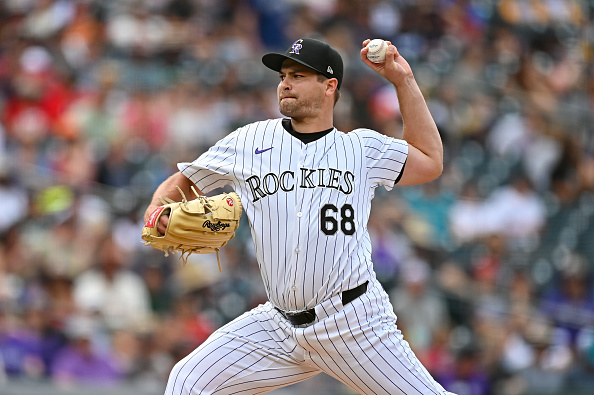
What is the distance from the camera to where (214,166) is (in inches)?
151

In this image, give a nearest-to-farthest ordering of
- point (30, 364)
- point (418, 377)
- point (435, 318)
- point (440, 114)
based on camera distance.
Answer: point (418, 377)
point (30, 364)
point (435, 318)
point (440, 114)

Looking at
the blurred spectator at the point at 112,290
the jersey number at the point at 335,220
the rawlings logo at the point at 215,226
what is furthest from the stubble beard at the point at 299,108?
the blurred spectator at the point at 112,290

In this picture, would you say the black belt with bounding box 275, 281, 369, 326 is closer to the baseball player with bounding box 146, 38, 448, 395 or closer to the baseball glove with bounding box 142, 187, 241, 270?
the baseball player with bounding box 146, 38, 448, 395

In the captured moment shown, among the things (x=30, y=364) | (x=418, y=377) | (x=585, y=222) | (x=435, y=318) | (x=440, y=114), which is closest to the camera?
(x=418, y=377)

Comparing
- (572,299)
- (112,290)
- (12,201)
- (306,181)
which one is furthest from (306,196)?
(12,201)

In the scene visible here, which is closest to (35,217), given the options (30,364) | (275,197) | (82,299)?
(82,299)

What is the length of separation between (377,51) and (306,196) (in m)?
0.73

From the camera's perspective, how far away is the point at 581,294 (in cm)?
798

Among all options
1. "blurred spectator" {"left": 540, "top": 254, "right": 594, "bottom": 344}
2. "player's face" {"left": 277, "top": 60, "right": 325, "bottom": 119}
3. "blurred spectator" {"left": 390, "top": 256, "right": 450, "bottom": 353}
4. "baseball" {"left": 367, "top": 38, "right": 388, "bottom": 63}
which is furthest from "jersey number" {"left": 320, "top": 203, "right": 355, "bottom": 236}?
"blurred spectator" {"left": 540, "top": 254, "right": 594, "bottom": 344}

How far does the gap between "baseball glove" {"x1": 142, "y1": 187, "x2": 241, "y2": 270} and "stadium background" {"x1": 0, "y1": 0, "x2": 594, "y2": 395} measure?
3.49 metres

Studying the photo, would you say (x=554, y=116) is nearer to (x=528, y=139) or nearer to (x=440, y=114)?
(x=528, y=139)

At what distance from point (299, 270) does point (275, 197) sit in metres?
0.32

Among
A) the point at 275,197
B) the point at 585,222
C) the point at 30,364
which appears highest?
the point at 275,197

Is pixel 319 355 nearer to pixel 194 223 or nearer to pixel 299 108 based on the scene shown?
pixel 194 223
